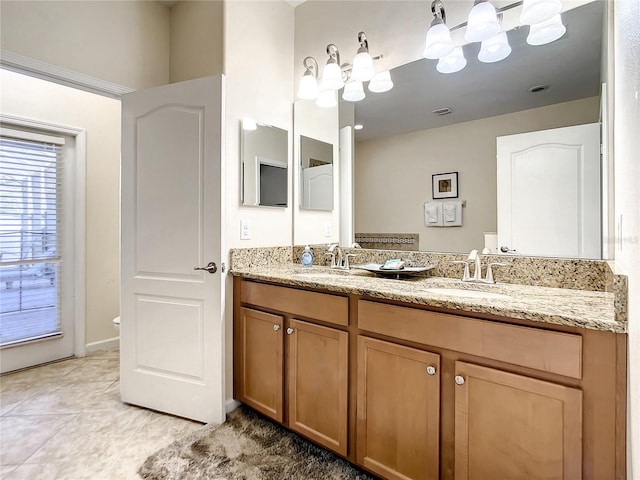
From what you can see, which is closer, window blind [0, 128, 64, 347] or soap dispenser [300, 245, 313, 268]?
soap dispenser [300, 245, 313, 268]

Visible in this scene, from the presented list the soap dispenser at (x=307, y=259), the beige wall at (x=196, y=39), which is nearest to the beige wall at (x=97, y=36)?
the beige wall at (x=196, y=39)

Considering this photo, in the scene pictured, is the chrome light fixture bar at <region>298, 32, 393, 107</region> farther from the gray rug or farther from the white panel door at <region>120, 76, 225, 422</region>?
the gray rug

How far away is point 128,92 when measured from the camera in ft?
7.62

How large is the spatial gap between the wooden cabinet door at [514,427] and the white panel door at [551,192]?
0.77m

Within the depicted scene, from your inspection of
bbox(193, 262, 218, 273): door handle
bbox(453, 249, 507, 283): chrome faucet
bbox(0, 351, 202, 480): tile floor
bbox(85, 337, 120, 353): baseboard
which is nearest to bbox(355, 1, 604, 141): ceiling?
bbox(453, 249, 507, 283): chrome faucet

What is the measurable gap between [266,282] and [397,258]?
0.79 m

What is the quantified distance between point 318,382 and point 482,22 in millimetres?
1888

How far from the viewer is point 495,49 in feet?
5.56

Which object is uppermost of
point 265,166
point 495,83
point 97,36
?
point 97,36

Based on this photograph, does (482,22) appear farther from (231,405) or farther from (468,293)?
(231,405)

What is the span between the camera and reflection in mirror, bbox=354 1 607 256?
4.99 feet

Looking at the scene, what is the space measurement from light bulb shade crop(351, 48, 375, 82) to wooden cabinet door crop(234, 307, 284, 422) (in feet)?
5.01

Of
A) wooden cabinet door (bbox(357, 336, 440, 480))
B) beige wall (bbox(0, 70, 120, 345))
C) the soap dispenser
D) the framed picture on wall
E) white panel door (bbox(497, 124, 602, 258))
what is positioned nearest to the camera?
wooden cabinet door (bbox(357, 336, 440, 480))


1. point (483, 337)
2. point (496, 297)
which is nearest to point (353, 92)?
point (496, 297)
